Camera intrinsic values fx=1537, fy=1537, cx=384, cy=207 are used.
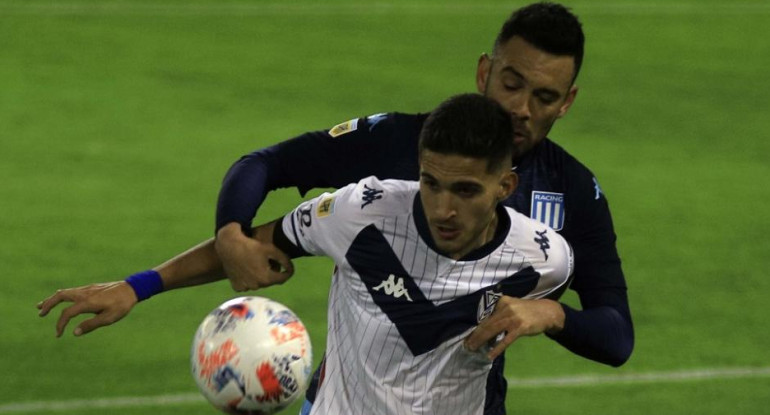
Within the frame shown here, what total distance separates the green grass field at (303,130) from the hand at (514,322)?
10.2 ft

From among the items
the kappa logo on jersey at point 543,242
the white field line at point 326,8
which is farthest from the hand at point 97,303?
the white field line at point 326,8

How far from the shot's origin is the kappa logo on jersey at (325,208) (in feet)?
15.0

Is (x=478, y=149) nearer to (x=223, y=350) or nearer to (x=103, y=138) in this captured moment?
(x=223, y=350)

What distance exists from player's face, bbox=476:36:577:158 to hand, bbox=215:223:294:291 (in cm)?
79

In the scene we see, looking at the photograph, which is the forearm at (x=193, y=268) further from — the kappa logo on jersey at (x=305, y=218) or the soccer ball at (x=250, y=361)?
the kappa logo on jersey at (x=305, y=218)

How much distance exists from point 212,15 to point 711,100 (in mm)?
4997

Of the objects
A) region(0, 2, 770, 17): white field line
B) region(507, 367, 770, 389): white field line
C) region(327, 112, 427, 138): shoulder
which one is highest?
region(327, 112, 427, 138): shoulder

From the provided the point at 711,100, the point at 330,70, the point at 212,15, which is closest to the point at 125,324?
the point at 330,70

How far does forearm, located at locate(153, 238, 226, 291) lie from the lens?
4758 millimetres

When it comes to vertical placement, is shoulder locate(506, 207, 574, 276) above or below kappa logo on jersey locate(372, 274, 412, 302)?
above

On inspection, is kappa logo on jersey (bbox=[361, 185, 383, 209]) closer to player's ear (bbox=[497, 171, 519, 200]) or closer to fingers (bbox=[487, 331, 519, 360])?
player's ear (bbox=[497, 171, 519, 200])

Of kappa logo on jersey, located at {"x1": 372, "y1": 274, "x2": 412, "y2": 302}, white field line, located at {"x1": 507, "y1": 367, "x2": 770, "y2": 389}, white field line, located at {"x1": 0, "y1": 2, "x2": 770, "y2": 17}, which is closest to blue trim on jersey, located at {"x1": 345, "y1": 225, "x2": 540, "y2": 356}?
kappa logo on jersey, located at {"x1": 372, "y1": 274, "x2": 412, "y2": 302}

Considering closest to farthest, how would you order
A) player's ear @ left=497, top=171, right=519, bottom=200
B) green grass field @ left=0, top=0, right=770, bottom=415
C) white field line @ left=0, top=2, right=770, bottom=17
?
player's ear @ left=497, top=171, right=519, bottom=200, green grass field @ left=0, top=0, right=770, bottom=415, white field line @ left=0, top=2, right=770, bottom=17

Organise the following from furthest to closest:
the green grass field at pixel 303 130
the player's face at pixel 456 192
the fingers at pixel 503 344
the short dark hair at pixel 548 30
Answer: the green grass field at pixel 303 130, the short dark hair at pixel 548 30, the player's face at pixel 456 192, the fingers at pixel 503 344
